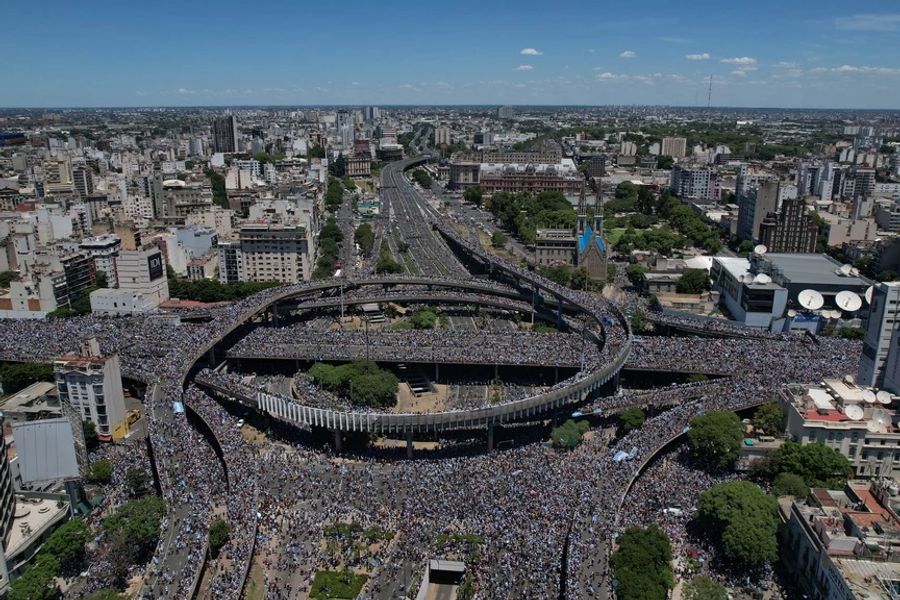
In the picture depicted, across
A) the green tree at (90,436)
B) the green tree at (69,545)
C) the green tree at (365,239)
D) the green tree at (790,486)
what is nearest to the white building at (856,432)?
the green tree at (790,486)

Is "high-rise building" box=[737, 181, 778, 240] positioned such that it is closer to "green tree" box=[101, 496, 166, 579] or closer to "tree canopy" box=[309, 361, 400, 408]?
"tree canopy" box=[309, 361, 400, 408]

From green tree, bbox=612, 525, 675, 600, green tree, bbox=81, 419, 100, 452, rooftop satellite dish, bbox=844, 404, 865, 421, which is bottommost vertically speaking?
green tree, bbox=81, 419, 100, 452

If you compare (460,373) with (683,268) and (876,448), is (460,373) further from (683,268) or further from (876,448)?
(683,268)

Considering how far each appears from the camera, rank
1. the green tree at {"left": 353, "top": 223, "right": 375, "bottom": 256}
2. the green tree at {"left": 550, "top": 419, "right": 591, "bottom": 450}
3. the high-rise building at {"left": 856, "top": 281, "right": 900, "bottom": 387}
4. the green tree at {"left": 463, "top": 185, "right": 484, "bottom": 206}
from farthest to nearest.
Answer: the green tree at {"left": 463, "top": 185, "right": 484, "bottom": 206}, the green tree at {"left": 353, "top": 223, "right": 375, "bottom": 256}, the high-rise building at {"left": 856, "top": 281, "right": 900, "bottom": 387}, the green tree at {"left": 550, "top": 419, "right": 591, "bottom": 450}

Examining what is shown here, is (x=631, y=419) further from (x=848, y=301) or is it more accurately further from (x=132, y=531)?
(x=848, y=301)

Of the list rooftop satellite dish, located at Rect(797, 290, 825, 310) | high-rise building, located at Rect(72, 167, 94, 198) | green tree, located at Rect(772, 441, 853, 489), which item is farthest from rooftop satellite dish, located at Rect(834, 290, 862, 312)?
high-rise building, located at Rect(72, 167, 94, 198)

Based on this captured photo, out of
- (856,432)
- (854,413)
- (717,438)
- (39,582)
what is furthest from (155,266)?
(856,432)

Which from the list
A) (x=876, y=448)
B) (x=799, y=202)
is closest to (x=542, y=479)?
(x=876, y=448)
